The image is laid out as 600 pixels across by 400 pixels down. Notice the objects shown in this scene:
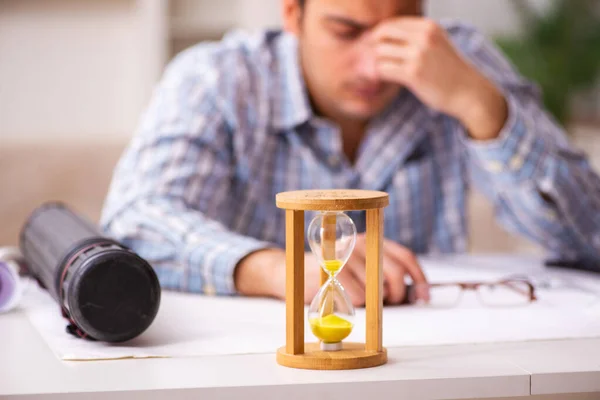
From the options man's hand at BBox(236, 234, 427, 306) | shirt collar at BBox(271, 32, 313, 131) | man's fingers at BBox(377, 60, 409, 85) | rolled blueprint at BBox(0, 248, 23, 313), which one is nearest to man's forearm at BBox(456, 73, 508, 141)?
man's fingers at BBox(377, 60, 409, 85)

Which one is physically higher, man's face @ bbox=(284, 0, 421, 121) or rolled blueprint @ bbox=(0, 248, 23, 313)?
man's face @ bbox=(284, 0, 421, 121)

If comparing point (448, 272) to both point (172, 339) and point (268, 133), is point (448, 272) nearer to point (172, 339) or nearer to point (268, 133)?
point (268, 133)

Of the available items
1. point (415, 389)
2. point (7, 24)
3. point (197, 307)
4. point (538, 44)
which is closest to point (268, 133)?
point (197, 307)

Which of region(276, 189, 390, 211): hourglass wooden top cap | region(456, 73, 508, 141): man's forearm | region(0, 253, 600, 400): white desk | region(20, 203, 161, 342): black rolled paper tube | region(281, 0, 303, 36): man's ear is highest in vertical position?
region(281, 0, 303, 36): man's ear

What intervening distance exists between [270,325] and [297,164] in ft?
2.31

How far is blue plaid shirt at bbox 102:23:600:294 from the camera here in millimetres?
1483

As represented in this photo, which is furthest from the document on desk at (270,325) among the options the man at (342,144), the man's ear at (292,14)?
the man's ear at (292,14)

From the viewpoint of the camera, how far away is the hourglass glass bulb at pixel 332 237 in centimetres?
86

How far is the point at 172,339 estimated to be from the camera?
0.99m

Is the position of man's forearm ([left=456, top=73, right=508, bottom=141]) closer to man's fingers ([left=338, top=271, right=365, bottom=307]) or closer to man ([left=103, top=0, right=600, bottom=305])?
man ([left=103, top=0, right=600, bottom=305])

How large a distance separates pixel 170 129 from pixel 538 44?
10.5ft

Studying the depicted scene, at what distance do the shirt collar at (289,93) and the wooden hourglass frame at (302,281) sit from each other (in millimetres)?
816

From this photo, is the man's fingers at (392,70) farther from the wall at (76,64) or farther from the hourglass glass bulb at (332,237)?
the wall at (76,64)

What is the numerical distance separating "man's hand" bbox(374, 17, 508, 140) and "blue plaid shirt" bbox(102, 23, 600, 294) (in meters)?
0.04
